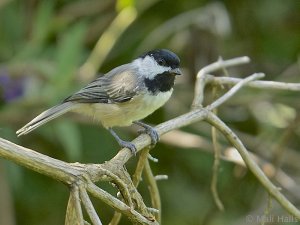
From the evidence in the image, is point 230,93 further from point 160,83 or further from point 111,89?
point 111,89

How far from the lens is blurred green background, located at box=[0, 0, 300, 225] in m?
4.14

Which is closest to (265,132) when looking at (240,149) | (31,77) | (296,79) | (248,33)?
(296,79)

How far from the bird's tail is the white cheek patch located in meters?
0.39

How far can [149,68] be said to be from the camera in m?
3.36

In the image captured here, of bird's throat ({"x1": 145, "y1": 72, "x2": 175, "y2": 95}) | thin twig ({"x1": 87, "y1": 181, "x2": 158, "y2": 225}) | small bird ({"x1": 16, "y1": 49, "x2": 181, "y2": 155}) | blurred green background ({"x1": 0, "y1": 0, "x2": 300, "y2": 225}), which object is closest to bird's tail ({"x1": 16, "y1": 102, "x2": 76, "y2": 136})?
small bird ({"x1": 16, "y1": 49, "x2": 181, "y2": 155})

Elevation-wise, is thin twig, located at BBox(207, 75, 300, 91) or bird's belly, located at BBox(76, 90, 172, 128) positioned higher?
bird's belly, located at BBox(76, 90, 172, 128)

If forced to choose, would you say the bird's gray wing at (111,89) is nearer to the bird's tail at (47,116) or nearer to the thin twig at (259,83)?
the bird's tail at (47,116)

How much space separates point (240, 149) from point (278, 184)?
190cm

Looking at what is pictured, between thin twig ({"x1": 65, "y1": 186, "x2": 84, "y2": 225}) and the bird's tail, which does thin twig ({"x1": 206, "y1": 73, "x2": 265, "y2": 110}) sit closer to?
the bird's tail

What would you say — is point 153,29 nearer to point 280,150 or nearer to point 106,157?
point 106,157

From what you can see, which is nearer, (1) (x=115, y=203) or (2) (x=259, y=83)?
(1) (x=115, y=203)

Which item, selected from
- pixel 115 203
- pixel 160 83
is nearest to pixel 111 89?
pixel 160 83

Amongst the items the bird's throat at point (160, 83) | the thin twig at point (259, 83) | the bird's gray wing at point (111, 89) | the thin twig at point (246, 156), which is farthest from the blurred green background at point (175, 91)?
the thin twig at point (246, 156)

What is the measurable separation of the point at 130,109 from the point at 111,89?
19 centimetres
